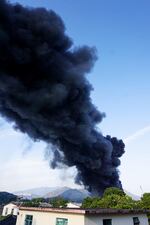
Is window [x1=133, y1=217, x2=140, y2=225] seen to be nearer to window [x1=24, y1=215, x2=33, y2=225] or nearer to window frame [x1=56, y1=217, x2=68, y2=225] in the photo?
window frame [x1=56, y1=217, x2=68, y2=225]

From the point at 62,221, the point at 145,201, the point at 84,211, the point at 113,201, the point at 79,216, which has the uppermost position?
the point at 145,201

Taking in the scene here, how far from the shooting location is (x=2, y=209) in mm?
76188

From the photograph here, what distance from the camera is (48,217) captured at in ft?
80.6

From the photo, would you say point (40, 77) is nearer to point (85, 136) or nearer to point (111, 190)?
point (85, 136)

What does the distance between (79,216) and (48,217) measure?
430 centimetres

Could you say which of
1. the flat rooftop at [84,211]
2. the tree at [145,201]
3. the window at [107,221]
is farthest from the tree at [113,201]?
the window at [107,221]

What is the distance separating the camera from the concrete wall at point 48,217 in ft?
71.4

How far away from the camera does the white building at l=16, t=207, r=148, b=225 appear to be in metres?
21.6

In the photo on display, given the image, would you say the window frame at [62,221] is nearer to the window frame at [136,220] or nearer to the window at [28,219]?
the window at [28,219]

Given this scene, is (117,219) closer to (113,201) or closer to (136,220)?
(136,220)

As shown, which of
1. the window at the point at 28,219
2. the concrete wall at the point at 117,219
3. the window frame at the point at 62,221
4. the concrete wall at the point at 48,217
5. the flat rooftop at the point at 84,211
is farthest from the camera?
the window at the point at 28,219

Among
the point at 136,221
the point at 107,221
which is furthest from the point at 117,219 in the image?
the point at 136,221

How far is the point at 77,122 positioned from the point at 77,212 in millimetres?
26043

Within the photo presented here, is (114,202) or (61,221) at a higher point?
(114,202)
